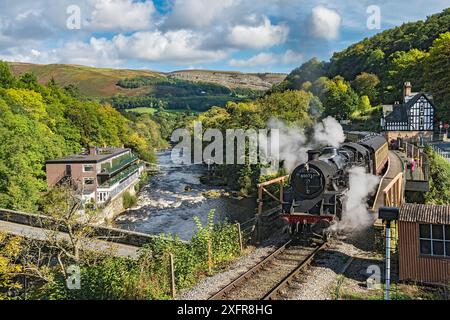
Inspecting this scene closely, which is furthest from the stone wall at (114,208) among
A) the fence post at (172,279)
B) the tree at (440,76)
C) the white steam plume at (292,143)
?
the tree at (440,76)

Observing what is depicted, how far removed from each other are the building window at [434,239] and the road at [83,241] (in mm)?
9437

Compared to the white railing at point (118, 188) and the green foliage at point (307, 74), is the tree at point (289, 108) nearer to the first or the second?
the white railing at point (118, 188)

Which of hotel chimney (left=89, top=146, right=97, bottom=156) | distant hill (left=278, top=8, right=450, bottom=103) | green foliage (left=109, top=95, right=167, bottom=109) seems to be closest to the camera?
hotel chimney (left=89, top=146, right=97, bottom=156)

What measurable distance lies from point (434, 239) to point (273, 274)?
491 centimetres

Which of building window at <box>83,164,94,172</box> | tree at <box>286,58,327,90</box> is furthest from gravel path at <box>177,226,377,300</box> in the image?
tree at <box>286,58,327,90</box>

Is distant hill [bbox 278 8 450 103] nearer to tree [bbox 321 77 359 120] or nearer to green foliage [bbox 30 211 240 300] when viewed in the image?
tree [bbox 321 77 359 120]

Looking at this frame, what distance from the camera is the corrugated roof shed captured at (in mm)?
11867

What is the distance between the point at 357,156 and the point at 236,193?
24.8m

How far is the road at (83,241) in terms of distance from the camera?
17016 millimetres

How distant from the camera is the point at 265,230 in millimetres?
21344

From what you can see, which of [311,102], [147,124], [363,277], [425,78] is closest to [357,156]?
[363,277]

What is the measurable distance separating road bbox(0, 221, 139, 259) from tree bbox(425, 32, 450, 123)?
45.8 m

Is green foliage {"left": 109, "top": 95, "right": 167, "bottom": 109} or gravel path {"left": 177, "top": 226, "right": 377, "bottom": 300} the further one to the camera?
green foliage {"left": 109, "top": 95, "right": 167, "bottom": 109}
